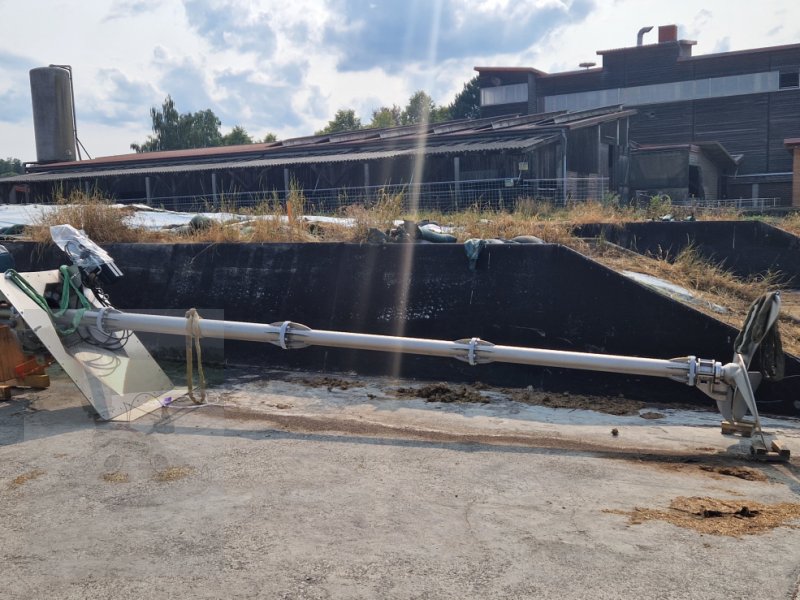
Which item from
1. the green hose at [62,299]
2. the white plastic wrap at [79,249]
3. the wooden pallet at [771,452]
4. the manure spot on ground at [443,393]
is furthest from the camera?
A: the white plastic wrap at [79,249]

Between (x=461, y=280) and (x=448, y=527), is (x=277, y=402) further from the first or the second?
(x=448, y=527)

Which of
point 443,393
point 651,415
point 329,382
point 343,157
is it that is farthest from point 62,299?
point 343,157

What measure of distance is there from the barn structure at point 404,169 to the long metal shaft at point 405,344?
12424mm

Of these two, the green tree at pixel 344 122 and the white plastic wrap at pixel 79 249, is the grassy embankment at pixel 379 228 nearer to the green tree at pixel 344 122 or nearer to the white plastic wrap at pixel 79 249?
the white plastic wrap at pixel 79 249

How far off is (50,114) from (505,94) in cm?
2754

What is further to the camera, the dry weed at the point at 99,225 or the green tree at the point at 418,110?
the green tree at the point at 418,110

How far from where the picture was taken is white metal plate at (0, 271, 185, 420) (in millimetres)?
6465

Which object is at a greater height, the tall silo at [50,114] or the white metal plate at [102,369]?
the tall silo at [50,114]

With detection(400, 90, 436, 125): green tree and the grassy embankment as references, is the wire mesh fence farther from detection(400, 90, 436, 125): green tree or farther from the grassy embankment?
detection(400, 90, 436, 125): green tree

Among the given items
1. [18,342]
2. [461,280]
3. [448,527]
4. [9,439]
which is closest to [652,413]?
[461,280]

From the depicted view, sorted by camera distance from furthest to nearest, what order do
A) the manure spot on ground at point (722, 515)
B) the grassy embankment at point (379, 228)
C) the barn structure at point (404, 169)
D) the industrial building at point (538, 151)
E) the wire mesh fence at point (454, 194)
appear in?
the industrial building at point (538, 151) < the barn structure at point (404, 169) < the wire mesh fence at point (454, 194) < the grassy embankment at point (379, 228) < the manure spot on ground at point (722, 515)

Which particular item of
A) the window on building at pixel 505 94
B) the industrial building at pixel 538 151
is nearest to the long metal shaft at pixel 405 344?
the industrial building at pixel 538 151

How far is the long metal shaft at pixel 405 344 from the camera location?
5.61m

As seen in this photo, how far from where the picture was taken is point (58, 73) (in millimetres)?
40750
